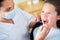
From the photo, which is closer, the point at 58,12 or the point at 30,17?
the point at 58,12

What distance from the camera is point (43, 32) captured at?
0.92 metres

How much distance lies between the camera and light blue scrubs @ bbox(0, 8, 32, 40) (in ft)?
2.97

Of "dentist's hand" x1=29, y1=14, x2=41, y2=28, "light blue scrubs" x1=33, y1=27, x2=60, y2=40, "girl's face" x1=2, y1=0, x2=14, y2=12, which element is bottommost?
"light blue scrubs" x1=33, y1=27, x2=60, y2=40

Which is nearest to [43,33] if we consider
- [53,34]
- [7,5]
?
[53,34]

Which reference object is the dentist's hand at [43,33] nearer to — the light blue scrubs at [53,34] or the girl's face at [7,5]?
the light blue scrubs at [53,34]

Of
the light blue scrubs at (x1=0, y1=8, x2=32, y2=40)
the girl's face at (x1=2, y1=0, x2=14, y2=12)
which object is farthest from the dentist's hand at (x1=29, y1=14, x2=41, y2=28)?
the girl's face at (x1=2, y1=0, x2=14, y2=12)

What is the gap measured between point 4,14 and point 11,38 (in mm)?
164

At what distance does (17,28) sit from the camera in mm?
951

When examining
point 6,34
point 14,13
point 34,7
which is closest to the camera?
point 6,34

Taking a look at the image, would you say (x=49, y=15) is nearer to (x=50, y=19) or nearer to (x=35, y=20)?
(x=50, y=19)

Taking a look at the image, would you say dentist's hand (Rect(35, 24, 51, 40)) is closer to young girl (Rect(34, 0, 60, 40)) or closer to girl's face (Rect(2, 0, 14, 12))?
young girl (Rect(34, 0, 60, 40))

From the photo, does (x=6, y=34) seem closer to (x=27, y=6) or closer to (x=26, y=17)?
(x=26, y=17)

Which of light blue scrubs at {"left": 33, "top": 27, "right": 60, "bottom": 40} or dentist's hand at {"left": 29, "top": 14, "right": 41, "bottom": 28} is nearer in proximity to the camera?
light blue scrubs at {"left": 33, "top": 27, "right": 60, "bottom": 40}

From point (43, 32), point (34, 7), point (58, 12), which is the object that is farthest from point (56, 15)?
point (34, 7)
